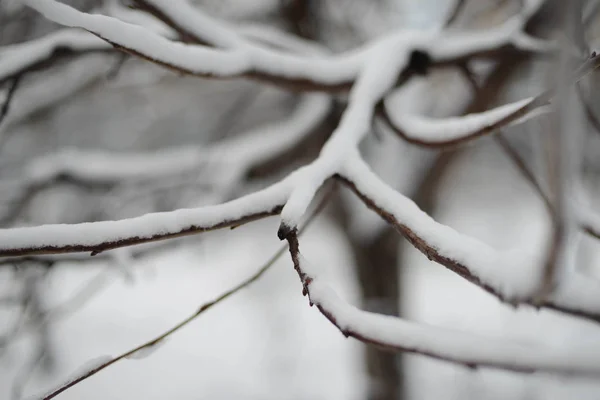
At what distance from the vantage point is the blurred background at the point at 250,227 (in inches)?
54.0

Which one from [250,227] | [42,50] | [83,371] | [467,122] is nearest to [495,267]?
[467,122]

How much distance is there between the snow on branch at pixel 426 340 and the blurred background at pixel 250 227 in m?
0.03

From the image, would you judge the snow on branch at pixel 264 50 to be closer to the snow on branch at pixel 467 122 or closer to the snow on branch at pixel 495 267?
the snow on branch at pixel 467 122

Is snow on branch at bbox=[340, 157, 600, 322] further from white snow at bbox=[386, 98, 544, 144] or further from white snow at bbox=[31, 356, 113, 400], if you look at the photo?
white snow at bbox=[31, 356, 113, 400]

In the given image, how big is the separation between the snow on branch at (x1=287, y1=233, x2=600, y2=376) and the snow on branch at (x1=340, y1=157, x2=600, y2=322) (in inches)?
1.8

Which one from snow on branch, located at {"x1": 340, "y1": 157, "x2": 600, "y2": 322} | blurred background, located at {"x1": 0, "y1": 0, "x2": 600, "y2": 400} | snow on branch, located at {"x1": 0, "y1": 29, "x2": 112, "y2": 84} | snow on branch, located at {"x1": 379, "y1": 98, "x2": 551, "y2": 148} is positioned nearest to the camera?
snow on branch, located at {"x1": 340, "y1": 157, "x2": 600, "y2": 322}

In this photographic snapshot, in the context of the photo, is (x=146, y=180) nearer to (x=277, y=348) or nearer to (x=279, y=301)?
(x=277, y=348)

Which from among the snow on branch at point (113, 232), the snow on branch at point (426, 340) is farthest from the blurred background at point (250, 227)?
the snow on branch at point (113, 232)

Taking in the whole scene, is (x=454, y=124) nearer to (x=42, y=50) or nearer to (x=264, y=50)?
(x=264, y=50)

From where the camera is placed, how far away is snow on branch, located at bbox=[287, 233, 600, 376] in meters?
0.41

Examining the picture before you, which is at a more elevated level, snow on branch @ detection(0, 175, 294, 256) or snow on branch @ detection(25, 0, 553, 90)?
snow on branch @ detection(25, 0, 553, 90)

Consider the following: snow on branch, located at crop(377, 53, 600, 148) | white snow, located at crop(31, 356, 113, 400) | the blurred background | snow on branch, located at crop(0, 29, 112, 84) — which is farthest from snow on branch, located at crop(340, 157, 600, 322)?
snow on branch, located at crop(0, 29, 112, 84)

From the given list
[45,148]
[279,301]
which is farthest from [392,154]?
[279,301]

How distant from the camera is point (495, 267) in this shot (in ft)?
1.35
